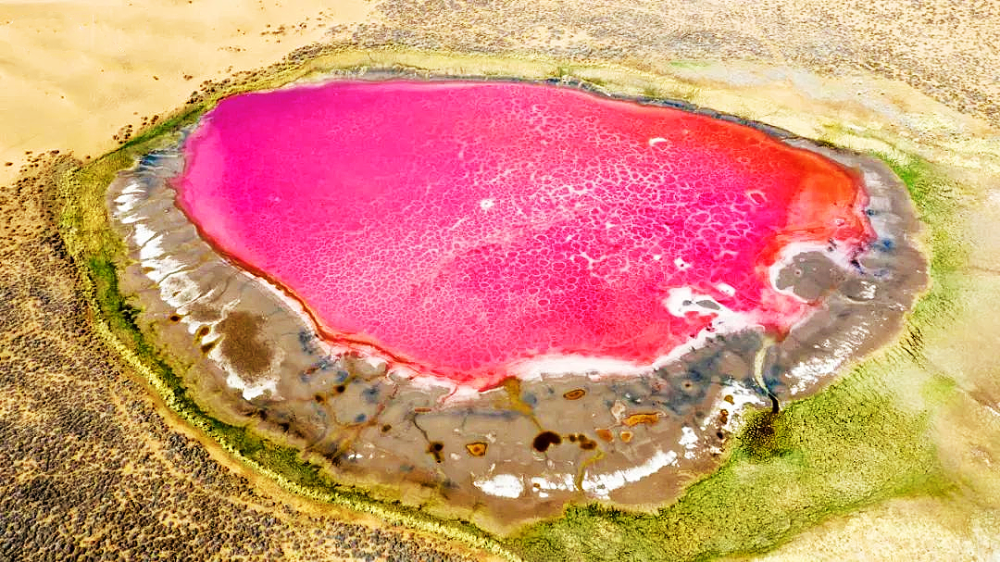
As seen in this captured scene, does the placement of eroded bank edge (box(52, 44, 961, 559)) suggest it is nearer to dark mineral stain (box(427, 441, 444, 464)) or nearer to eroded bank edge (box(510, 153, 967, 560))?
eroded bank edge (box(510, 153, 967, 560))

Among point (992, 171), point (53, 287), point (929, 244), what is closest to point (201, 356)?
point (53, 287)

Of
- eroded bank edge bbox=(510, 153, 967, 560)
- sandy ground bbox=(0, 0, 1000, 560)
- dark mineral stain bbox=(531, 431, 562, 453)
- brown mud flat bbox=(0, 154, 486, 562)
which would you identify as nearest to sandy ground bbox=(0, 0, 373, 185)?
sandy ground bbox=(0, 0, 1000, 560)

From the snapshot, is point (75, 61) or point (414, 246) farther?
point (75, 61)

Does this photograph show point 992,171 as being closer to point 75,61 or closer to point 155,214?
point 155,214

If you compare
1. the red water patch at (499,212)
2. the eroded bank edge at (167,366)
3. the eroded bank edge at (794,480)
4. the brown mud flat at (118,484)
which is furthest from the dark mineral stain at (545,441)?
the brown mud flat at (118,484)

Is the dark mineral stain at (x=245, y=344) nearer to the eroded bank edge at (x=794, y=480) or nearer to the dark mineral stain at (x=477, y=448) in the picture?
the dark mineral stain at (x=477, y=448)

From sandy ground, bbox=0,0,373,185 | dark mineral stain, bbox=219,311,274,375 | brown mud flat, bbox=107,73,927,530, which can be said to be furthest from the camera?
sandy ground, bbox=0,0,373,185
